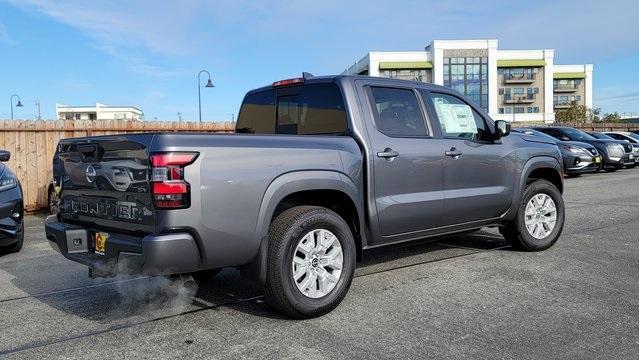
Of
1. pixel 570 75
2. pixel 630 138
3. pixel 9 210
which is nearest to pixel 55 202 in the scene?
pixel 9 210

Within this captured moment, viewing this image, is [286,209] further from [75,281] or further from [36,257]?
[36,257]

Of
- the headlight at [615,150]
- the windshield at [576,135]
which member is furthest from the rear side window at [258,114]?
the headlight at [615,150]

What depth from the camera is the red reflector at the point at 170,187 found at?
3.63m

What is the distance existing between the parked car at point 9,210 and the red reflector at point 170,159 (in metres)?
4.08

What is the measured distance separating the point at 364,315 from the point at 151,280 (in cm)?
228

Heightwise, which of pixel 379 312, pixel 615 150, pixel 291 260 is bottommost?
pixel 379 312

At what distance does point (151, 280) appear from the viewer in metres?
5.43

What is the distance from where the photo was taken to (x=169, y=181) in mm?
3629

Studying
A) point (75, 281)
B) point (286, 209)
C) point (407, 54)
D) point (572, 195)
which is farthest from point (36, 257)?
point (407, 54)

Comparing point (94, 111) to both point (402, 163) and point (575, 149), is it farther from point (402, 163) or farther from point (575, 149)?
point (402, 163)

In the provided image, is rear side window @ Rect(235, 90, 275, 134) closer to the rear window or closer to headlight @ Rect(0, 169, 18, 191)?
the rear window

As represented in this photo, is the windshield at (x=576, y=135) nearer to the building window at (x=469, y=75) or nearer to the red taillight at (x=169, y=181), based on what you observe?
the red taillight at (x=169, y=181)

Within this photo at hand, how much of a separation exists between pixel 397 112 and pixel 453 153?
0.71 m

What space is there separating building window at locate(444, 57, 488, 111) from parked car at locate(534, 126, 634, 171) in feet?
245
